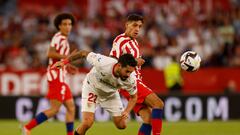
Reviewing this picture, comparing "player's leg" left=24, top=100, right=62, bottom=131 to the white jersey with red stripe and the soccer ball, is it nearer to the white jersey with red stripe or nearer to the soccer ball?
the white jersey with red stripe

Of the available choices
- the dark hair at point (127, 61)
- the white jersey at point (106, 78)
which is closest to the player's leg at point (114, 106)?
the white jersey at point (106, 78)

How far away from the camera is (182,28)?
22.9 m

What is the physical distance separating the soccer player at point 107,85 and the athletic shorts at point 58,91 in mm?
2022

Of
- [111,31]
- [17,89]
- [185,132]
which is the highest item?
[111,31]

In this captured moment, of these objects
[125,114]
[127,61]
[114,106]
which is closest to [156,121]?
[114,106]

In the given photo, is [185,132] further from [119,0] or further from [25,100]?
[119,0]

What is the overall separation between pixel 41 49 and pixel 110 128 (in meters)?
5.70

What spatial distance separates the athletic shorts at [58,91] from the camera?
14031 mm

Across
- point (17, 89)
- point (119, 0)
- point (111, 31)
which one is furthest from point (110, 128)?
point (119, 0)

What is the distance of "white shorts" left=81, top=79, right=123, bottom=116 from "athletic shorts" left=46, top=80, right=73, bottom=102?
202 centimetres

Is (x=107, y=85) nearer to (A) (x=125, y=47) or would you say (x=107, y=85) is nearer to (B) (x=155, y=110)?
(A) (x=125, y=47)

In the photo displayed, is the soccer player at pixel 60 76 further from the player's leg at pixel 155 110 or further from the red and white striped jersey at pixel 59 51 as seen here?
the player's leg at pixel 155 110

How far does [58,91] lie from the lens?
14031mm

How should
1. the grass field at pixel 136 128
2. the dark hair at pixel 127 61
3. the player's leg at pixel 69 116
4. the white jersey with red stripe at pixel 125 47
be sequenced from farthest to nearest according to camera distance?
the grass field at pixel 136 128 < the player's leg at pixel 69 116 < the white jersey with red stripe at pixel 125 47 < the dark hair at pixel 127 61
